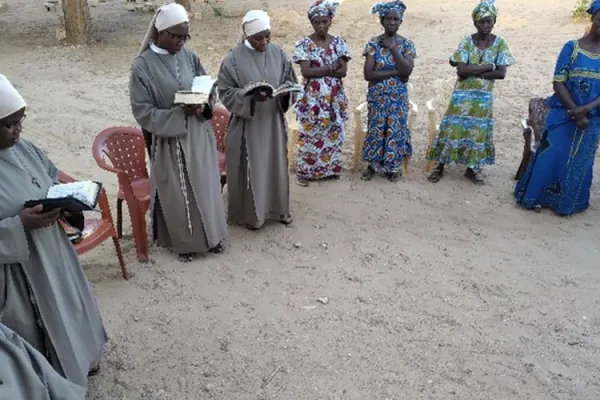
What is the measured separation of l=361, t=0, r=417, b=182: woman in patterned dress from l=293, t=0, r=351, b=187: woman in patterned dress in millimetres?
274

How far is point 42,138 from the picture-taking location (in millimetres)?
7109

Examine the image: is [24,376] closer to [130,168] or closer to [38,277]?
[38,277]

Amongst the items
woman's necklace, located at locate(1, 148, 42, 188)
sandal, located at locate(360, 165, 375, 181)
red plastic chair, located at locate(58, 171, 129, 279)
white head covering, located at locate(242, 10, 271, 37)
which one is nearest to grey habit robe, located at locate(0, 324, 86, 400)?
woman's necklace, located at locate(1, 148, 42, 188)

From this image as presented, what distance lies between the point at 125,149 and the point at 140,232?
75cm

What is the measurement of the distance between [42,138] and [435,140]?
4.56 m

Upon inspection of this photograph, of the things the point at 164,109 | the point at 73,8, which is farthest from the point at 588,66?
the point at 73,8

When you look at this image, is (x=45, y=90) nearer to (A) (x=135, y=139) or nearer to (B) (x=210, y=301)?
(A) (x=135, y=139)

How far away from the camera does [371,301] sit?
4.30 meters

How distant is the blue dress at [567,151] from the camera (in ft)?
16.5

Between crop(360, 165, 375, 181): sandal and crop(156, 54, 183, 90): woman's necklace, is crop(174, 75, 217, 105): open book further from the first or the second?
crop(360, 165, 375, 181): sandal

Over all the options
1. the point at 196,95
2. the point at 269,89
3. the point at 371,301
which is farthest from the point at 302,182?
the point at 196,95

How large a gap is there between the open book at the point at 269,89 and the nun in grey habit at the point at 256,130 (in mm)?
61

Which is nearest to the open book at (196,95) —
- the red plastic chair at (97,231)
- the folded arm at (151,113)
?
the folded arm at (151,113)

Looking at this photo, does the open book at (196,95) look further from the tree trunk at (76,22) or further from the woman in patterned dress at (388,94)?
the tree trunk at (76,22)
